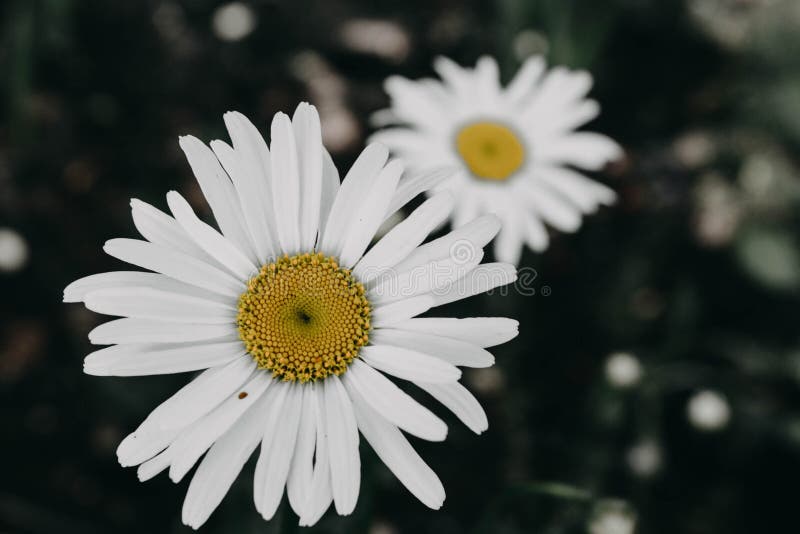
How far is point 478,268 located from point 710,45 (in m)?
3.34

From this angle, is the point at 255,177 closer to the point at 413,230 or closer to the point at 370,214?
the point at 370,214

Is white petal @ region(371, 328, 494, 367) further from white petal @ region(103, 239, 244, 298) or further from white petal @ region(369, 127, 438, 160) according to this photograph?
white petal @ region(369, 127, 438, 160)

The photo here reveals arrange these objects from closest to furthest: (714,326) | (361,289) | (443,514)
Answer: (361,289) < (443,514) < (714,326)

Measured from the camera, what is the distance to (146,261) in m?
1.52

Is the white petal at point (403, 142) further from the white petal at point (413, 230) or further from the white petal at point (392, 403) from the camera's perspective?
the white petal at point (392, 403)

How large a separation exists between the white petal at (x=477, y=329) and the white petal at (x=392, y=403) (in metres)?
0.15

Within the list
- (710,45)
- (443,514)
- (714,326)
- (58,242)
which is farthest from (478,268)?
(710,45)

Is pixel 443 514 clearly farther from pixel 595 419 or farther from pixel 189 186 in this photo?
pixel 189 186

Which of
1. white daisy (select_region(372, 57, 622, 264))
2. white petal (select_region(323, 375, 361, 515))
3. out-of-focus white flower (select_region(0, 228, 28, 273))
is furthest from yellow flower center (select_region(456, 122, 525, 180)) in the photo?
out-of-focus white flower (select_region(0, 228, 28, 273))

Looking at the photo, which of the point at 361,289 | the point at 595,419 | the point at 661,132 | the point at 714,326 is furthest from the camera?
the point at 661,132

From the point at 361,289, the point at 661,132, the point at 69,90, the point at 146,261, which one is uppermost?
the point at 661,132

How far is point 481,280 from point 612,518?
3.37 feet

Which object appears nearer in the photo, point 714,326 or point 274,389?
point 274,389

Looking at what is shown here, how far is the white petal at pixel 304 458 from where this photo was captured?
150 centimetres
